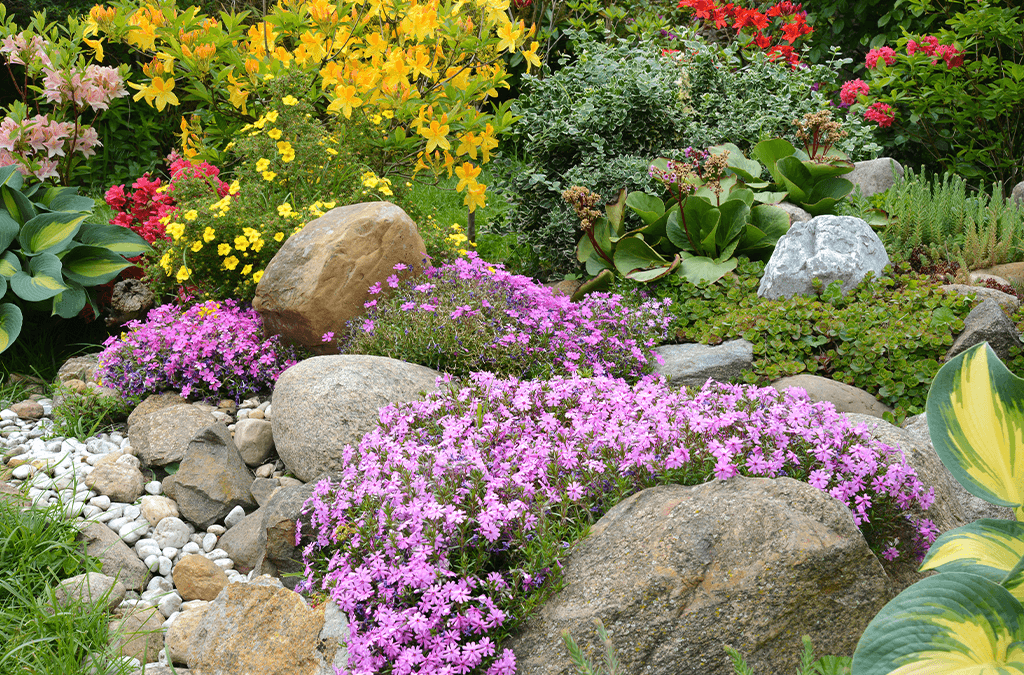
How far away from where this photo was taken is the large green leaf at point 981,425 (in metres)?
1.45

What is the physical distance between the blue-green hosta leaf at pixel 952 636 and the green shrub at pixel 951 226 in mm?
4287

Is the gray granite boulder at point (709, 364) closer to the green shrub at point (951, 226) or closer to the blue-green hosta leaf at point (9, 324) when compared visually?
the green shrub at point (951, 226)

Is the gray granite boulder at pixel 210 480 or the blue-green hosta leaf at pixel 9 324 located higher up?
the blue-green hosta leaf at pixel 9 324

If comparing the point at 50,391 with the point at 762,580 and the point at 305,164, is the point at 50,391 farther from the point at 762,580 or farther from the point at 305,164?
the point at 762,580

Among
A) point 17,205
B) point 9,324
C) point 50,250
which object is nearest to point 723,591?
point 9,324

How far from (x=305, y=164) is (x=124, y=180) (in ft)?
8.54

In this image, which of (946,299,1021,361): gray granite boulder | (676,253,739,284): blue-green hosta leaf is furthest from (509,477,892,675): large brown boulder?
(676,253,739,284): blue-green hosta leaf

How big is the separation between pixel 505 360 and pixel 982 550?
8.12ft

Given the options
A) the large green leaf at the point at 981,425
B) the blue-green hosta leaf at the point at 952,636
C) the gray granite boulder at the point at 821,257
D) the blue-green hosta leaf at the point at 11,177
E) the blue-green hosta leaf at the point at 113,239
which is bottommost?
the gray granite boulder at the point at 821,257

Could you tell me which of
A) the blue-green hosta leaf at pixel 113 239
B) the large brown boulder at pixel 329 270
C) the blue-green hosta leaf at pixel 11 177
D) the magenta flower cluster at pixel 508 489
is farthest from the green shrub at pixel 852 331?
the blue-green hosta leaf at pixel 11 177

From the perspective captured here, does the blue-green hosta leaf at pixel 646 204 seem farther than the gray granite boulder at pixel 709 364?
Yes

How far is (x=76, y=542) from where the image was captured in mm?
3066

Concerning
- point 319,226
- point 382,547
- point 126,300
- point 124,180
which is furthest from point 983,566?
point 124,180

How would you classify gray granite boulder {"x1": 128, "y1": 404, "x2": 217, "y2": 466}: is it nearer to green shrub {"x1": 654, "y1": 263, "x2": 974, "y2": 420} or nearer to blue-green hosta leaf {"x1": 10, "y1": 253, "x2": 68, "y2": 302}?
blue-green hosta leaf {"x1": 10, "y1": 253, "x2": 68, "y2": 302}
